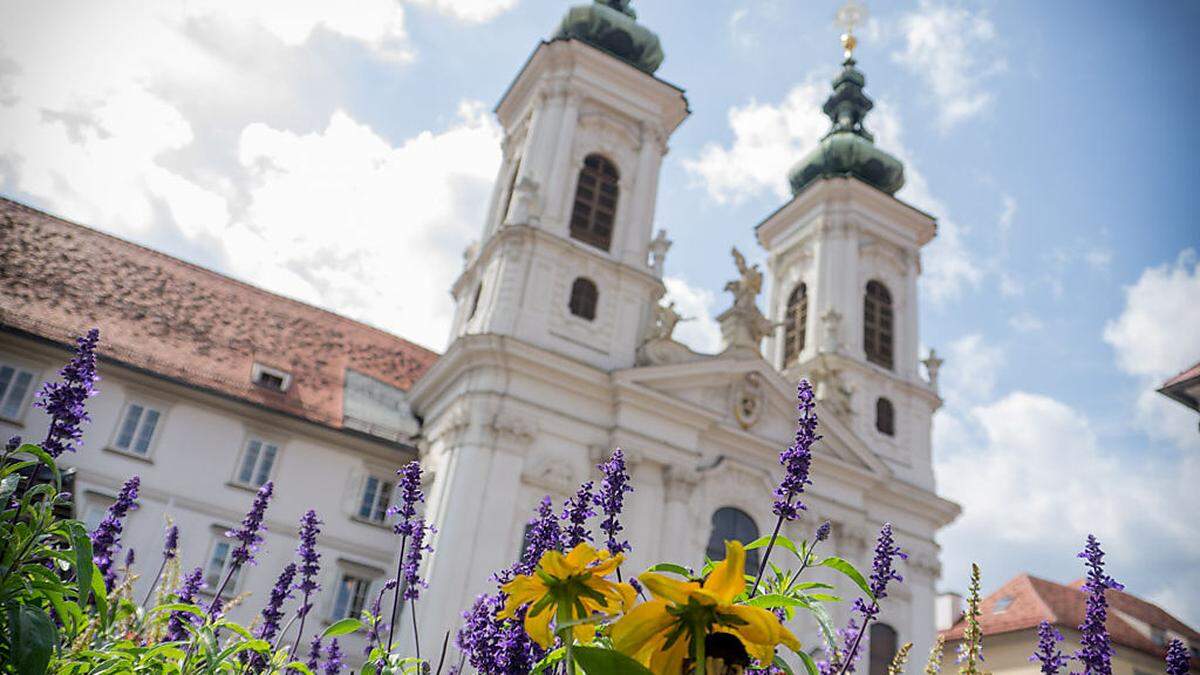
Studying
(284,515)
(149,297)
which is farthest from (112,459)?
(149,297)

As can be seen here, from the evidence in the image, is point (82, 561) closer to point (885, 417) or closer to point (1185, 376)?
point (1185, 376)

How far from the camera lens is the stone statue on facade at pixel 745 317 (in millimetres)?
24859

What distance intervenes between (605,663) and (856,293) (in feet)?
96.0

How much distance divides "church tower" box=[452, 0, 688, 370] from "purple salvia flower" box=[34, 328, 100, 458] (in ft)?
54.3

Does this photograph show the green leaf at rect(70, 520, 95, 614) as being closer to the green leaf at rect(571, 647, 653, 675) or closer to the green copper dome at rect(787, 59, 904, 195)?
the green leaf at rect(571, 647, 653, 675)

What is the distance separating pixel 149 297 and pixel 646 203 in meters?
13.5

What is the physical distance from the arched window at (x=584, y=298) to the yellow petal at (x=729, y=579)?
21.1m

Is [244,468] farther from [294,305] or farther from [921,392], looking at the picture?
[921,392]

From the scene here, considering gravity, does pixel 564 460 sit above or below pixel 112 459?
above

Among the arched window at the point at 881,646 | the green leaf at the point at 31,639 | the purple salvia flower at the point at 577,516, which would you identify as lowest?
the green leaf at the point at 31,639

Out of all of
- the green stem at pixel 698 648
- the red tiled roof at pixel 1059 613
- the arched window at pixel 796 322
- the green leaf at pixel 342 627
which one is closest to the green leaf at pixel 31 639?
the green leaf at pixel 342 627

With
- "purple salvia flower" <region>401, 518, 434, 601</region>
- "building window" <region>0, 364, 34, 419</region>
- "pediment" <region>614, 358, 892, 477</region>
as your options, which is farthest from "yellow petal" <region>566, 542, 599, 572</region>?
"building window" <region>0, 364, 34, 419</region>

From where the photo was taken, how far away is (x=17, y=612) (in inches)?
89.8

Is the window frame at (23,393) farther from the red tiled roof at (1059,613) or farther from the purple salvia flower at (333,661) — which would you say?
the red tiled roof at (1059,613)
